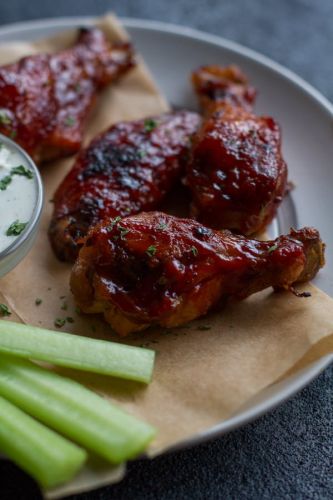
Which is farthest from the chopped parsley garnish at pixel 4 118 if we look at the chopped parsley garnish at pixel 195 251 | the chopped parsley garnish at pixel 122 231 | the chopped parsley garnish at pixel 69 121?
the chopped parsley garnish at pixel 195 251

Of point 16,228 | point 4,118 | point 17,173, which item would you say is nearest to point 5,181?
point 17,173

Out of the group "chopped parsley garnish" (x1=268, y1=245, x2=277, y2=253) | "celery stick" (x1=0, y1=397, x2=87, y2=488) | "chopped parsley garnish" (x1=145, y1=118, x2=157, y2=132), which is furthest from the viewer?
"chopped parsley garnish" (x1=145, y1=118, x2=157, y2=132)

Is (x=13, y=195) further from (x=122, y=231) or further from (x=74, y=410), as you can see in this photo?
(x=74, y=410)

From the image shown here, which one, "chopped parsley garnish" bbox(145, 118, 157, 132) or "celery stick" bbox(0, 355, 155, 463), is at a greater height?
"chopped parsley garnish" bbox(145, 118, 157, 132)

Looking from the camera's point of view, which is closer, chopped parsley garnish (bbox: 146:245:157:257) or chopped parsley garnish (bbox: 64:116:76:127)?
chopped parsley garnish (bbox: 146:245:157:257)

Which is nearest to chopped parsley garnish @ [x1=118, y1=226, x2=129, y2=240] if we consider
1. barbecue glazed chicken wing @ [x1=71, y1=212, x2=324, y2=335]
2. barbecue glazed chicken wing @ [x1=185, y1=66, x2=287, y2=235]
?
barbecue glazed chicken wing @ [x1=71, y1=212, x2=324, y2=335]

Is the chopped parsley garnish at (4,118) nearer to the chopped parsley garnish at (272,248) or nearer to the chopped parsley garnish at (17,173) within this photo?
the chopped parsley garnish at (17,173)

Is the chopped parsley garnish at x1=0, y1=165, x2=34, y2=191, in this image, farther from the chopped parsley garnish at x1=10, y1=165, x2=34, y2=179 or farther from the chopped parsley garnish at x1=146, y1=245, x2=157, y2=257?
the chopped parsley garnish at x1=146, y1=245, x2=157, y2=257
